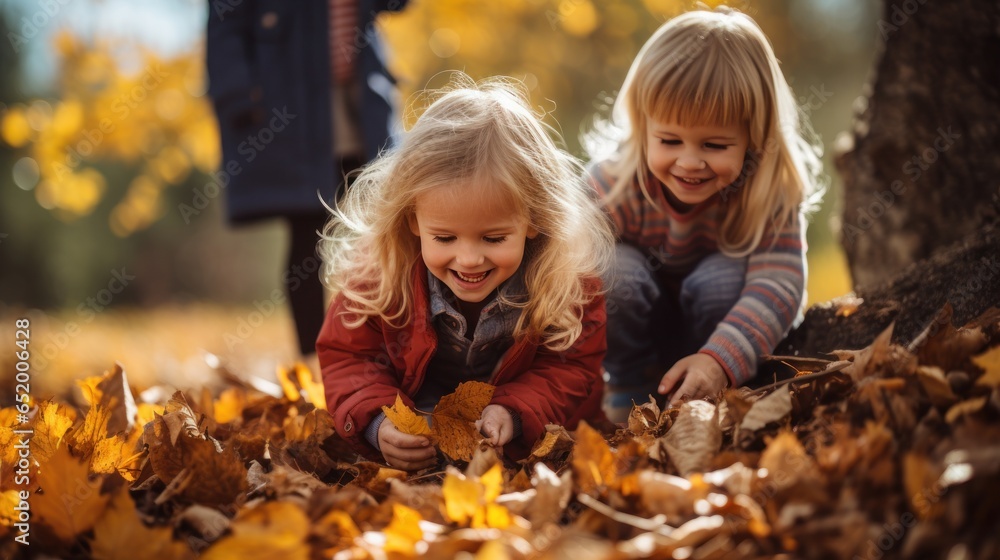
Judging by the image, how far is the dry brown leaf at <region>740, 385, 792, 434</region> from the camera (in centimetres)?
159

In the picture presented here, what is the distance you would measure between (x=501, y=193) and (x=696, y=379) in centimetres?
73

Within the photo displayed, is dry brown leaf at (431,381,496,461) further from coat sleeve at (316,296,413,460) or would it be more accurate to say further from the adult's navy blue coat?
the adult's navy blue coat

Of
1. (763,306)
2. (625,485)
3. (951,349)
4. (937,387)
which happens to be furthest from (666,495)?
(763,306)

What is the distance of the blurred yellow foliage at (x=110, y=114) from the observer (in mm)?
5562

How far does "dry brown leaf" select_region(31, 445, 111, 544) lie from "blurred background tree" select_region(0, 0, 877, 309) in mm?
1406

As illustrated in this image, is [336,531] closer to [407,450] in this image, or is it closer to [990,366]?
[407,450]

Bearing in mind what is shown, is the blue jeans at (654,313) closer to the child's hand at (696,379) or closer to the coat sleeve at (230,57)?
the child's hand at (696,379)

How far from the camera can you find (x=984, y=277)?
2146 mm

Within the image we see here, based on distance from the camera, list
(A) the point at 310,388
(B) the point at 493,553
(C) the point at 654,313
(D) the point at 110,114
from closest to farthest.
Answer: (B) the point at 493,553 → (A) the point at 310,388 → (C) the point at 654,313 → (D) the point at 110,114

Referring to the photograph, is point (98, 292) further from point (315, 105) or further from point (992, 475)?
point (992, 475)

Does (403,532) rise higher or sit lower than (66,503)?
higher

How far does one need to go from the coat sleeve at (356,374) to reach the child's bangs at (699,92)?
987 millimetres

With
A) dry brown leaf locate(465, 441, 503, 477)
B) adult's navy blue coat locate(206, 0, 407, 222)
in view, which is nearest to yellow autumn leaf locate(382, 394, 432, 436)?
dry brown leaf locate(465, 441, 503, 477)

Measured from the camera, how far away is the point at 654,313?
2.75 meters
